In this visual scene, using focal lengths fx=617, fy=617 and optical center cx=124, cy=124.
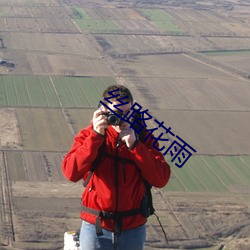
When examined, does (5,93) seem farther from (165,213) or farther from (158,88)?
(165,213)

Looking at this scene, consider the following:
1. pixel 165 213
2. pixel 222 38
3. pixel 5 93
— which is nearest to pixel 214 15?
pixel 222 38

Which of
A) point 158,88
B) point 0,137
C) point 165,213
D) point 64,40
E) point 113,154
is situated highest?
point 113,154

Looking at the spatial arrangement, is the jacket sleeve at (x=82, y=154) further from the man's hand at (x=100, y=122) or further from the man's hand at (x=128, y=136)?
the man's hand at (x=128, y=136)

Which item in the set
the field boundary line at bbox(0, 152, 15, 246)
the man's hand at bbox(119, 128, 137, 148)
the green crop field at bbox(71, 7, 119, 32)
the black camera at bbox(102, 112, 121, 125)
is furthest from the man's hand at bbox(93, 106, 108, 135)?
the green crop field at bbox(71, 7, 119, 32)

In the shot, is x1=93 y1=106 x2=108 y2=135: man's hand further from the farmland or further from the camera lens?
the farmland

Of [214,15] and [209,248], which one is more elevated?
[209,248]

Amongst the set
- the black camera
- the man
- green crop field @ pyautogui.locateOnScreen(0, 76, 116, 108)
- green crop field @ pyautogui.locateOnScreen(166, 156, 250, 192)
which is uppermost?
the black camera
